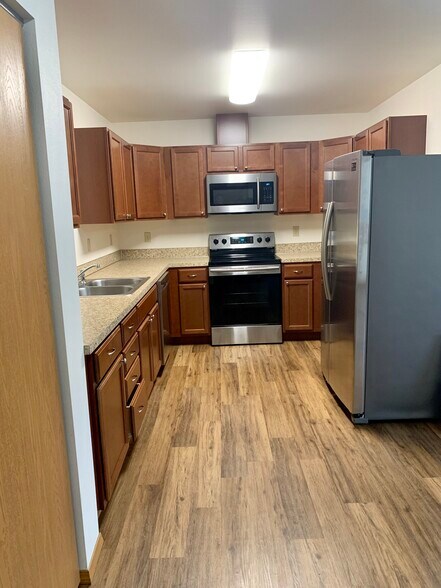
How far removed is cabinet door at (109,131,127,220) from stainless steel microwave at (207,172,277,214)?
100 centimetres

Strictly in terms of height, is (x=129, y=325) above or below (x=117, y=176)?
below

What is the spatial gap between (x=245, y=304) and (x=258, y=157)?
157 cm

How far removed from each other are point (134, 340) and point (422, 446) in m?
1.85

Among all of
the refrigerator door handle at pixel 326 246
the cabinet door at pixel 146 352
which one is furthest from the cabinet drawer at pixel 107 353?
the refrigerator door handle at pixel 326 246

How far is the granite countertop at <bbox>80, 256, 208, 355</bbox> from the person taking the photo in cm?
193

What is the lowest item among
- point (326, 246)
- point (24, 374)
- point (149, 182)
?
point (24, 374)

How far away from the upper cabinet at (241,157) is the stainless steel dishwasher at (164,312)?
52.8 inches

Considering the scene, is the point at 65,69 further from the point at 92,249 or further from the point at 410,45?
the point at 410,45

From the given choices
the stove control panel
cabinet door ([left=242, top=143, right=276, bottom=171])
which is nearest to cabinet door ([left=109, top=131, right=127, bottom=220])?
the stove control panel

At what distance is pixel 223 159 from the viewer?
4.59 meters

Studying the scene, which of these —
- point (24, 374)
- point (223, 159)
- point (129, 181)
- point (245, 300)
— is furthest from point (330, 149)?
point (24, 374)

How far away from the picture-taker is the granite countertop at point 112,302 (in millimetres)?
1933

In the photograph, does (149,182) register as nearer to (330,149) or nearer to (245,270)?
(245,270)

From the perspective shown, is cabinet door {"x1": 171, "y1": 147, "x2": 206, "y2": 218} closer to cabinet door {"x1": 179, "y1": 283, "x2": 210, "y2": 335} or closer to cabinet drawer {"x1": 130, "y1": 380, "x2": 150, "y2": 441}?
cabinet door {"x1": 179, "y1": 283, "x2": 210, "y2": 335}
